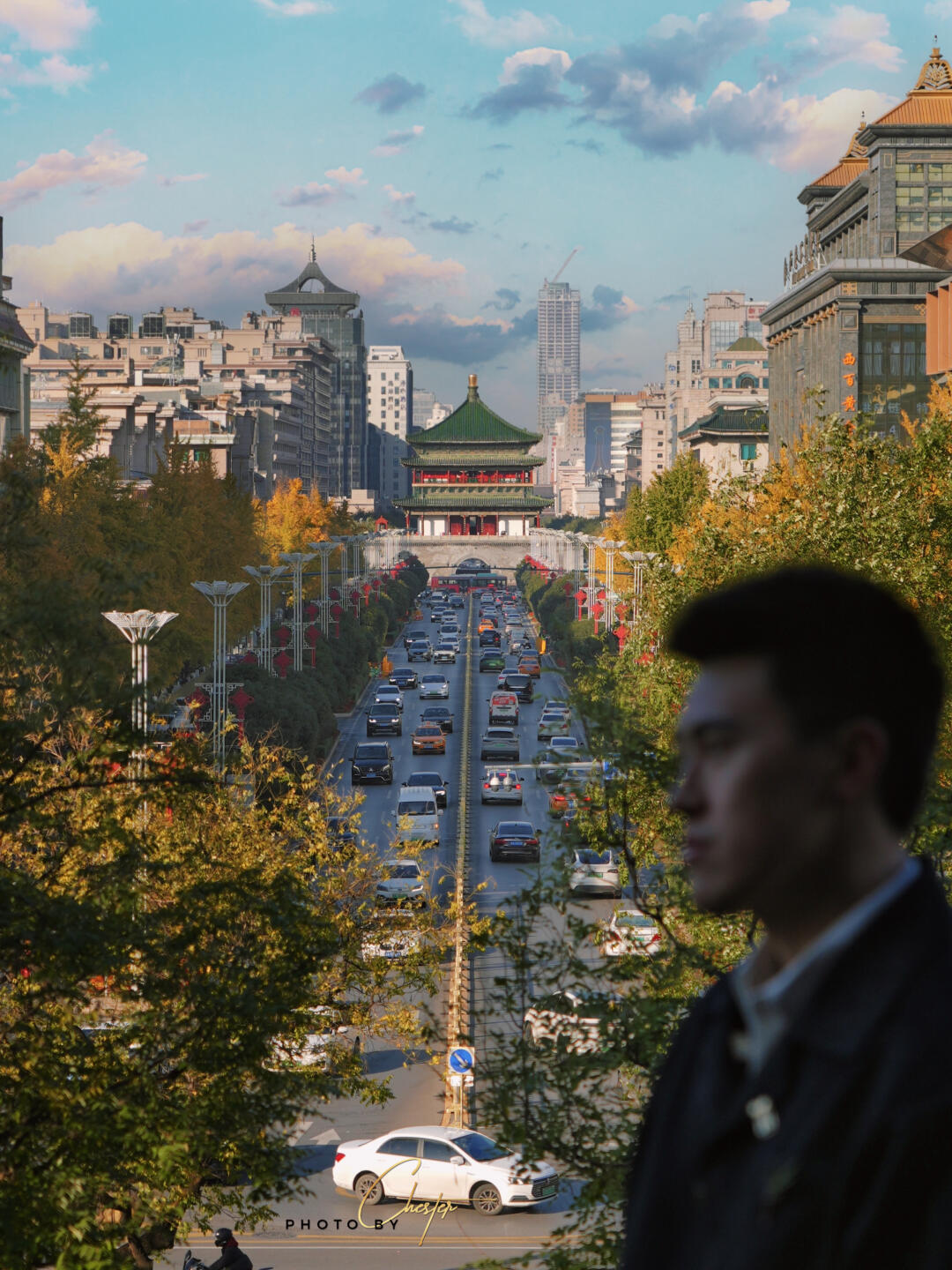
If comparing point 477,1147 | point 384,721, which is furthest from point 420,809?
point 477,1147

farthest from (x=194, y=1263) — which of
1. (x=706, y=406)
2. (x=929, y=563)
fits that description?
(x=706, y=406)

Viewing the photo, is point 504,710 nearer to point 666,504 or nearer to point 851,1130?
point 666,504

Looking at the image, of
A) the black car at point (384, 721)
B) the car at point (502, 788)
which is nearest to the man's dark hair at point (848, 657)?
the car at point (502, 788)

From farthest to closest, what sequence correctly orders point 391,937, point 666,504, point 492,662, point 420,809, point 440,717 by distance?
point 492,662
point 666,504
point 440,717
point 420,809
point 391,937

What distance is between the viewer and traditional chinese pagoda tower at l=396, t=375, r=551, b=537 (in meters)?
168

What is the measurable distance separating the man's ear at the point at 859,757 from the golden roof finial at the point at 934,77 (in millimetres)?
71075

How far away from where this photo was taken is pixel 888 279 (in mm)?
65312

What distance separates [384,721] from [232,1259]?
134ft

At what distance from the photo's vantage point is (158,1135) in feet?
35.9

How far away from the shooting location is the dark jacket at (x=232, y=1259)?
57.0ft

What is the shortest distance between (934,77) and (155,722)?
64433 millimetres

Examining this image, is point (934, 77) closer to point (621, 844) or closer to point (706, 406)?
point (621, 844)

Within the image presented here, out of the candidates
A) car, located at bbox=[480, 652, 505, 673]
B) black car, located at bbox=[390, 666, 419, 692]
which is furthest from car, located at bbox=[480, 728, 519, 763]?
car, located at bbox=[480, 652, 505, 673]

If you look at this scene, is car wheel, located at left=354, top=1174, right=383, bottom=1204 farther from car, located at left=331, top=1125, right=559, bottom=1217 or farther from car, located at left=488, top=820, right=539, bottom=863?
car, located at left=488, top=820, right=539, bottom=863
